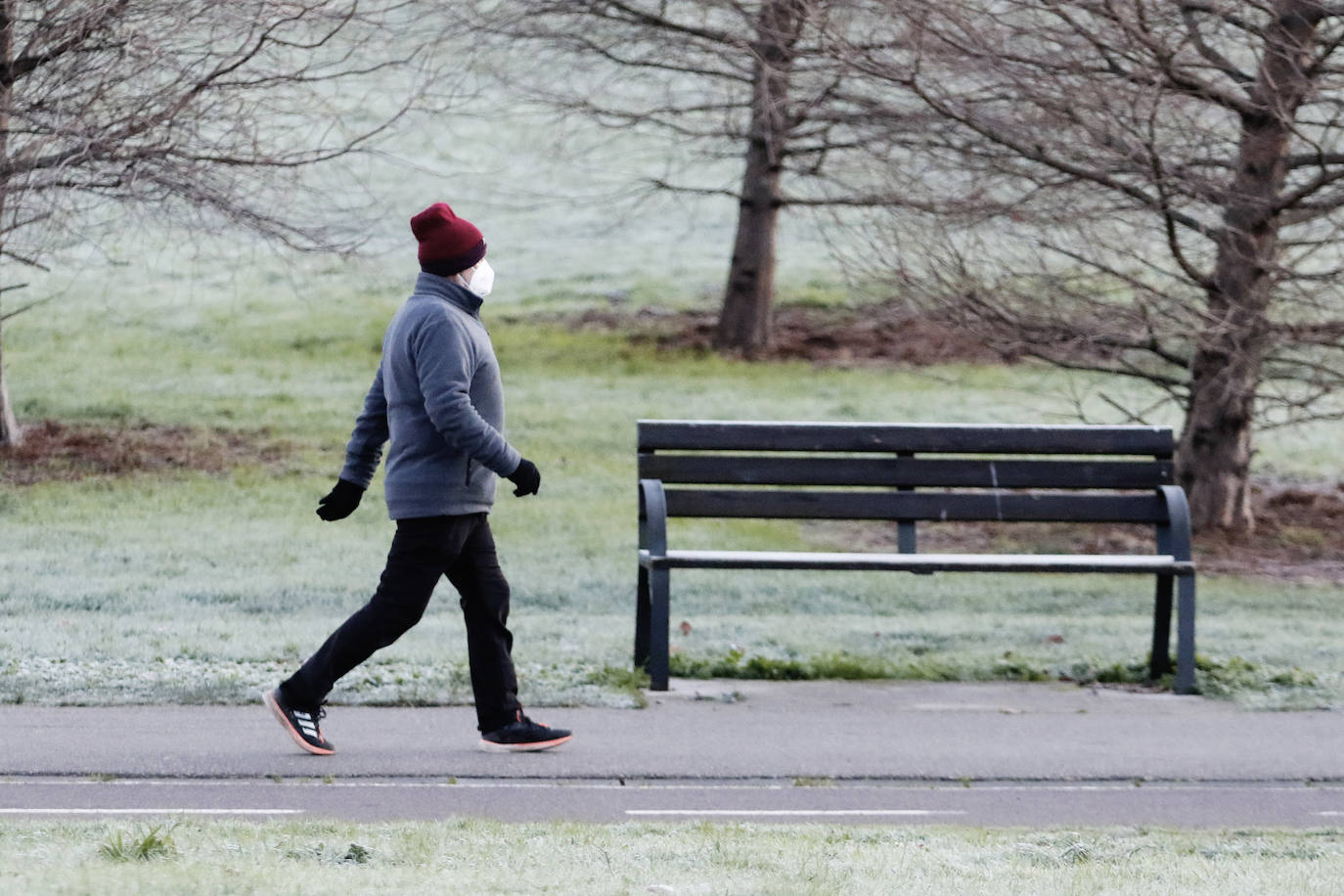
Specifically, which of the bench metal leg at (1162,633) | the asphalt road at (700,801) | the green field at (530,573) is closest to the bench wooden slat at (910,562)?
the bench metal leg at (1162,633)

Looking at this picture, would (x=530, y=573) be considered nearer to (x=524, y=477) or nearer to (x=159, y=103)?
(x=159, y=103)

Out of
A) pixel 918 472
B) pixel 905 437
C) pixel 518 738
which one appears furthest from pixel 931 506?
pixel 518 738

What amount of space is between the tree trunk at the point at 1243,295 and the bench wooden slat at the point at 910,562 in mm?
3957

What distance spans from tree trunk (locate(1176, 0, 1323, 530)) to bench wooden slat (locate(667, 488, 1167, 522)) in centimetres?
350

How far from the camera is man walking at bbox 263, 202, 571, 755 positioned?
5.65 m

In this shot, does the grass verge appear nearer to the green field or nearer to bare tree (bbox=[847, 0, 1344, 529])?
the green field

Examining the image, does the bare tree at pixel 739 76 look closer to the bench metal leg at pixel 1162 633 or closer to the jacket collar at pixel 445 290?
the bench metal leg at pixel 1162 633

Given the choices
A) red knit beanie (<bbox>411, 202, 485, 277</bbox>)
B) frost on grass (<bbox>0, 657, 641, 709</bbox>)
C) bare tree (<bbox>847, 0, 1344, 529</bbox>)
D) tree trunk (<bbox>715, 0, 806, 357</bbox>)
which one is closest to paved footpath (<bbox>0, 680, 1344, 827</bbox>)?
frost on grass (<bbox>0, 657, 641, 709</bbox>)

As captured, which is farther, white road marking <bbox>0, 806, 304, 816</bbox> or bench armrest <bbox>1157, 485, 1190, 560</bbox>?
bench armrest <bbox>1157, 485, 1190, 560</bbox>

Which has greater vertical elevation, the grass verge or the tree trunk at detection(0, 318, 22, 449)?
the tree trunk at detection(0, 318, 22, 449)

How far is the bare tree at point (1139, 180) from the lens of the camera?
36.0 feet

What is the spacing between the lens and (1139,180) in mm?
12070

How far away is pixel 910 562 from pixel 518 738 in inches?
89.9

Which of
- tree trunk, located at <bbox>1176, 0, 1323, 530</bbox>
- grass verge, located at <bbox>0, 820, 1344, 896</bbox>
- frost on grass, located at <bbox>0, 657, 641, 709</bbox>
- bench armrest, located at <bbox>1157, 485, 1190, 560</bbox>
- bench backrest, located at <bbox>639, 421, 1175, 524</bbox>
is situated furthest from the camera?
tree trunk, located at <bbox>1176, 0, 1323, 530</bbox>
